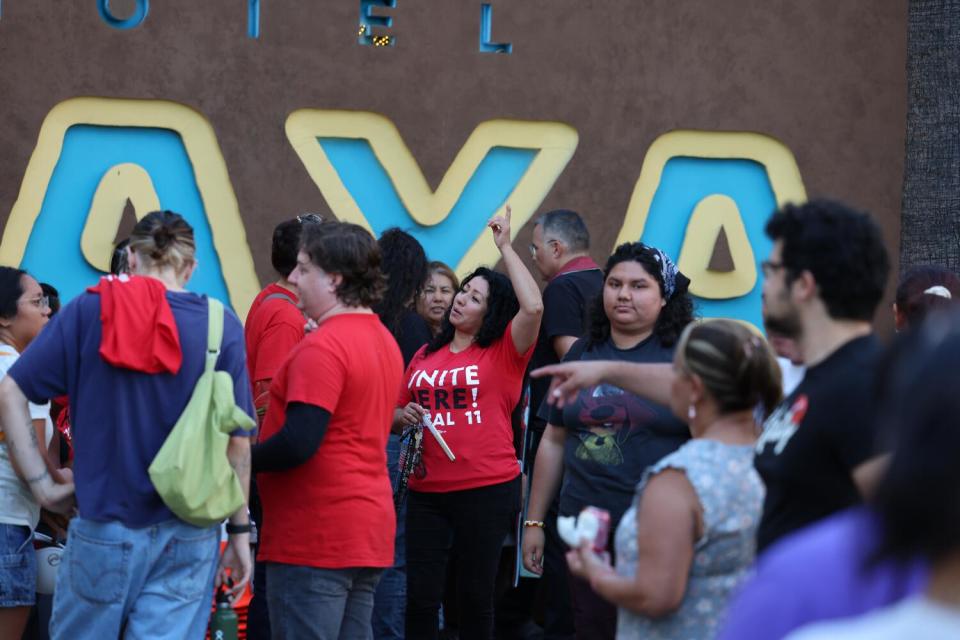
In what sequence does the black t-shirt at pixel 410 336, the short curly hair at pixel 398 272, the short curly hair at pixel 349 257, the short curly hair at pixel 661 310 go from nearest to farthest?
the short curly hair at pixel 349 257
the short curly hair at pixel 661 310
the short curly hair at pixel 398 272
the black t-shirt at pixel 410 336

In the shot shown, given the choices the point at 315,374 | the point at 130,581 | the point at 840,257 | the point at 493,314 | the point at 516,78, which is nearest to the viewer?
the point at 840,257

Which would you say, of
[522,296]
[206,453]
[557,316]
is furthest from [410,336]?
[206,453]

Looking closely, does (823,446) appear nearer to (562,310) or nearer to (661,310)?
(661,310)

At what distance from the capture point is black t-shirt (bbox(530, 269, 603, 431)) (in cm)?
532

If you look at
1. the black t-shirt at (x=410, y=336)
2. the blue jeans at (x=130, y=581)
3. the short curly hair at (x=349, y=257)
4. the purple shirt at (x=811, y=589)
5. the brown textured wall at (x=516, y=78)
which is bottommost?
the blue jeans at (x=130, y=581)

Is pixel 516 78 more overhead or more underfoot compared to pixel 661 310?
more overhead

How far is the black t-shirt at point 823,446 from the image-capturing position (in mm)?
2355

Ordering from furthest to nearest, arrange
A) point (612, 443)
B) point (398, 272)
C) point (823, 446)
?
point (398, 272)
point (612, 443)
point (823, 446)

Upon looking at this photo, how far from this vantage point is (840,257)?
248 cm

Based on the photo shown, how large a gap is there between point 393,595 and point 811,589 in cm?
414

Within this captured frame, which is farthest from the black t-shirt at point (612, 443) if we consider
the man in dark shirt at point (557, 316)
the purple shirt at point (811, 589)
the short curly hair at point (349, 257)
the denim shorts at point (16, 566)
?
the purple shirt at point (811, 589)

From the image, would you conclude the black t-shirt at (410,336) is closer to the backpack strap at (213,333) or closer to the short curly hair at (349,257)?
the short curly hair at (349,257)

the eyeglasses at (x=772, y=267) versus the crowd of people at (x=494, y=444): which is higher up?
the eyeglasses at (x=772, y=267)

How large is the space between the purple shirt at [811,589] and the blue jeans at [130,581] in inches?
92.8
